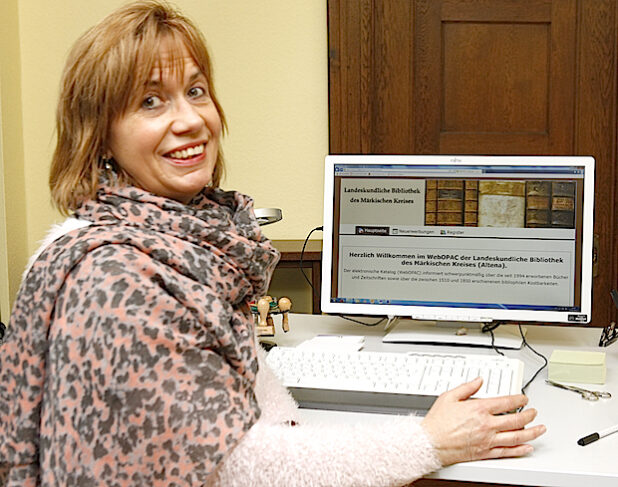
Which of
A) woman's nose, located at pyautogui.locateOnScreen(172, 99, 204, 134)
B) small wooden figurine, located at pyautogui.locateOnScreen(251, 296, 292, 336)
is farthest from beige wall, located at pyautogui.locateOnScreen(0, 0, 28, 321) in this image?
woman's nose, located at pyautogui.locateOnScreen(172, 99, 204, 134)

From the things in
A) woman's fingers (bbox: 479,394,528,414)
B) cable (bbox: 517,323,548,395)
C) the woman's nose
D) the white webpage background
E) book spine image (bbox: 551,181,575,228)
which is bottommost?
cable (bbox: 517,323,548,395)

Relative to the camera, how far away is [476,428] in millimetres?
1223

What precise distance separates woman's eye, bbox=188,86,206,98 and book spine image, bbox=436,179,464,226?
763 millimetres

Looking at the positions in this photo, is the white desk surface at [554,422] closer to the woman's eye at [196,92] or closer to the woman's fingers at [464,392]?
the woman's fingers at [464,392]

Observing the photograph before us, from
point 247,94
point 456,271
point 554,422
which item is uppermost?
point 247,94

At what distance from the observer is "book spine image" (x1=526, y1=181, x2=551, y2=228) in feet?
5.99

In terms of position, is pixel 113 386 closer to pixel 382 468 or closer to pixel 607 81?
pixel 382 468

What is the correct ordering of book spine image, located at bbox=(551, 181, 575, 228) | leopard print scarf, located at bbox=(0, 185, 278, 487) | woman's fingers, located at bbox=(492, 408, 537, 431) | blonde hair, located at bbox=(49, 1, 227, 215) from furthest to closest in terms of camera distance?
book spine image, located at bbox=(551, 181, 575, 228)
woman's fingers, located at bbox=(492, 408, 537, 431)
blonde hair, located at bbox=(49, 1, 227, 215)
leopard print scarf, located at bbox=(0, 185, 278, 487)

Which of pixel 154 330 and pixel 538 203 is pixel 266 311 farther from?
pixel 154 330

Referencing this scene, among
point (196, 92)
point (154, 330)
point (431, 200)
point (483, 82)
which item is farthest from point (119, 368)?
point (483, 82)

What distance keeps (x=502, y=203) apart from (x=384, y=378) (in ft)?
1.88

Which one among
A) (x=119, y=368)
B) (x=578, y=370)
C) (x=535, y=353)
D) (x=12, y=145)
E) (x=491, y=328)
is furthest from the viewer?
(x=12, y=145)

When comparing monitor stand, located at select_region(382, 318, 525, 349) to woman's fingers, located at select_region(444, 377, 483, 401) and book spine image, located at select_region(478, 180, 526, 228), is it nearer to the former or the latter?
book spine image, located at select_region(478, 180, 526, 228)

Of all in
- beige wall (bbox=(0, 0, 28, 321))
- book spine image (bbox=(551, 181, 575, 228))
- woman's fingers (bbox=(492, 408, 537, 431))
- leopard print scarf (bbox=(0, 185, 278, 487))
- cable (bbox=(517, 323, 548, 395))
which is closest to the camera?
leopard print scarf (bbox=(0, 185, 278, 487))
